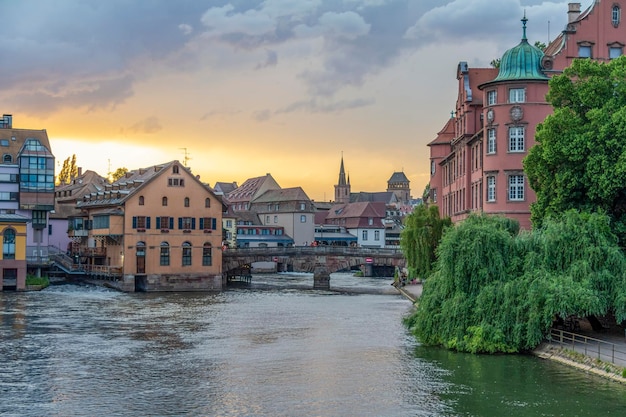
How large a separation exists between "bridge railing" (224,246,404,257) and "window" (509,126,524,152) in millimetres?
39880

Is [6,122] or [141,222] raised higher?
[6,122]

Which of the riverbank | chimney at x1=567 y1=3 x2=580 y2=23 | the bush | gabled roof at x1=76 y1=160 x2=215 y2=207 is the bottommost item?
the riverbank

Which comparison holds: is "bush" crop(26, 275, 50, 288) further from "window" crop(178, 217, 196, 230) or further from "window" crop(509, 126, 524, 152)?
"window" crop(509, 126, 524, 152)

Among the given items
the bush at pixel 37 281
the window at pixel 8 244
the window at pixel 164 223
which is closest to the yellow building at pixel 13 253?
the window at pixel 8 244

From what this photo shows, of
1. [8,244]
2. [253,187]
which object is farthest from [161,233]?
[253,187]

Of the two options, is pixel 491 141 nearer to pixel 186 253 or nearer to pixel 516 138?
pixel 516 138

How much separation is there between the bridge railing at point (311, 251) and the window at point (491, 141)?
37.9 metres

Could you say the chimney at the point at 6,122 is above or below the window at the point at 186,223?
above

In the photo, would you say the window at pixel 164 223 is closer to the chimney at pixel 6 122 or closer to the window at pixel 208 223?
the window at pixel 208 223

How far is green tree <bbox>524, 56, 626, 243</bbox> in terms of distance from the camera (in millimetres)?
48562

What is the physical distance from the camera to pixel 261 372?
4175 centimetres

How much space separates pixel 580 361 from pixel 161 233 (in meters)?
64.5

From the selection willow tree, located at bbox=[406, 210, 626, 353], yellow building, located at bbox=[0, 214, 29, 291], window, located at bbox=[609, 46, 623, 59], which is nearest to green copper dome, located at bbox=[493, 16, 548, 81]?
window, located at bbox=[609, 46, 623, 59]

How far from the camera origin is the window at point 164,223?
99.0 meters
